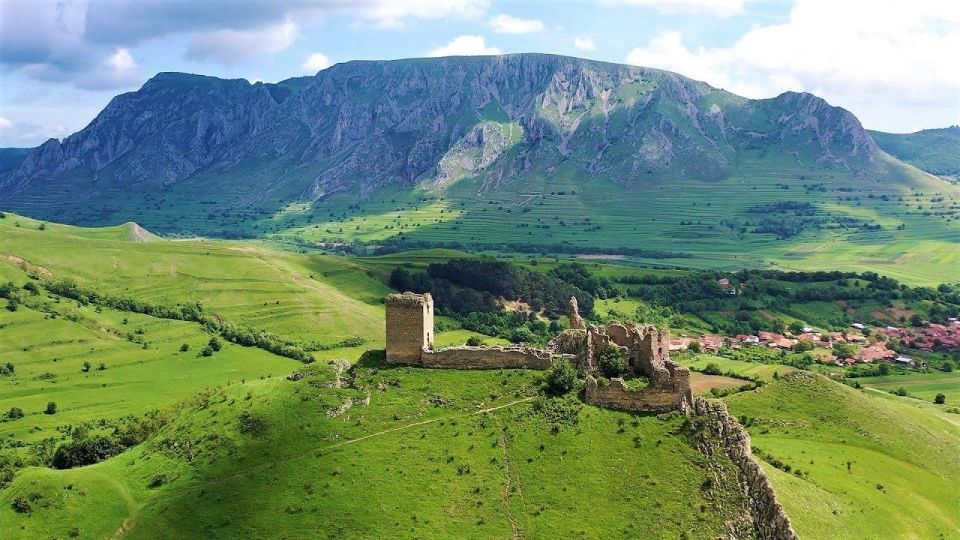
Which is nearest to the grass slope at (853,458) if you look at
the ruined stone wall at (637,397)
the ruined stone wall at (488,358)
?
the ruined stone wall at (637,397)

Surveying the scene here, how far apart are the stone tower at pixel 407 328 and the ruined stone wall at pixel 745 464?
2662cm

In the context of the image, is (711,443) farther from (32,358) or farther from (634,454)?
(32,358)

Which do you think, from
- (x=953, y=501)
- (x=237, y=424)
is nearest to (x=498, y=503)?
(x=237, y=424)

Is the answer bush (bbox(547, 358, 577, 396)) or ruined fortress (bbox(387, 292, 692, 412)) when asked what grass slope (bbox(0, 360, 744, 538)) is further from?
bush (bbox(547, 358, 577, 396))

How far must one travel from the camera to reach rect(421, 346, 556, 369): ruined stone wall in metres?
75.9

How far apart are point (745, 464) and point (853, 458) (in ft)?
118

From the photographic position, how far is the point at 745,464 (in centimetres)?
6222

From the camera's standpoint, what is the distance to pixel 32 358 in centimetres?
16188

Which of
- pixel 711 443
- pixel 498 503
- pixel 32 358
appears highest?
pixel 711 443

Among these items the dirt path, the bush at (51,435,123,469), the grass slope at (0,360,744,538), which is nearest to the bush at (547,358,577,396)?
the grass slope at (0,360,744,538)

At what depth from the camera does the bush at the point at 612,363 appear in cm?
7225

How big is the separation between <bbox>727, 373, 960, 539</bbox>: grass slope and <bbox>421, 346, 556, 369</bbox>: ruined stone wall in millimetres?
23138

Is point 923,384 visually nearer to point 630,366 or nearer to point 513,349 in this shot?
point 630,366

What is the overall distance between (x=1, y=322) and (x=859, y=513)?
175 meters
